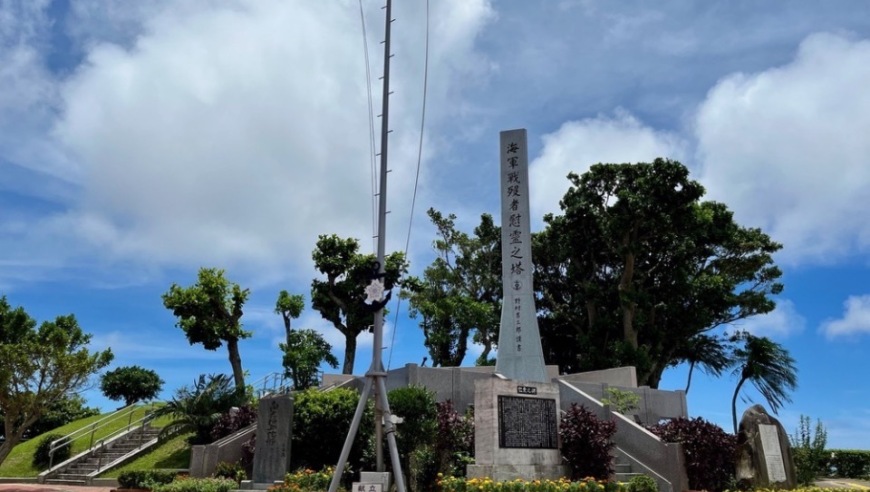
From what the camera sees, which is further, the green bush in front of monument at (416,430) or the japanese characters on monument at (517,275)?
the japanese characters on monument at (517,275)

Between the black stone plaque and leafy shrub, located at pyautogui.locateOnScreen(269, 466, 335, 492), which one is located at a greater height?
the black stone plaque

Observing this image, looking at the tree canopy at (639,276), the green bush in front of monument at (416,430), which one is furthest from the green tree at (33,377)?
the tree canopy at (639,276)

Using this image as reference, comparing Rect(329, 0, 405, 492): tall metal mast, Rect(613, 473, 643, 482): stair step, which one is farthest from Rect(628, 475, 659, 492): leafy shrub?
Rect(329, 0, 405, 492): tall metal mast

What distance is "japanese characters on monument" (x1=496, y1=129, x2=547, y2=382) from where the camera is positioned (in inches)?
800

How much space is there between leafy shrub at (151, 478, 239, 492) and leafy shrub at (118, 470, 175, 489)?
63 cm

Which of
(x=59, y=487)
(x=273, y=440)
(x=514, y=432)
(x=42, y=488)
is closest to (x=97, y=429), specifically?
(x=59, y=487)

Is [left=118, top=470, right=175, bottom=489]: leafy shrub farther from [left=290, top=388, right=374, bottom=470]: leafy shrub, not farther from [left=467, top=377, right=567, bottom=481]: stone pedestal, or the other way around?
[left=467, top=377, right=567, bottom=481]: stone pedestal

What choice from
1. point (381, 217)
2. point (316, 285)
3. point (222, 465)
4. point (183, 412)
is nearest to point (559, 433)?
point (381, 217)

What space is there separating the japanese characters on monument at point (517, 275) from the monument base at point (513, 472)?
543 centimetres

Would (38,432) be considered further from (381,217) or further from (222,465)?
(381,217)

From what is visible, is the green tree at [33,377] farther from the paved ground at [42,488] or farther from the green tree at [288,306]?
the green tree at [288,306]

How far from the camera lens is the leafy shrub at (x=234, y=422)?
2080 centimetres

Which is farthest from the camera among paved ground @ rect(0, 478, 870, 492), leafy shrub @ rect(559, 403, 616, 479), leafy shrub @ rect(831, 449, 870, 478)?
leafy shrub @ rect(831, 449, 870, 478)

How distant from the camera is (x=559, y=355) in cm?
3975
